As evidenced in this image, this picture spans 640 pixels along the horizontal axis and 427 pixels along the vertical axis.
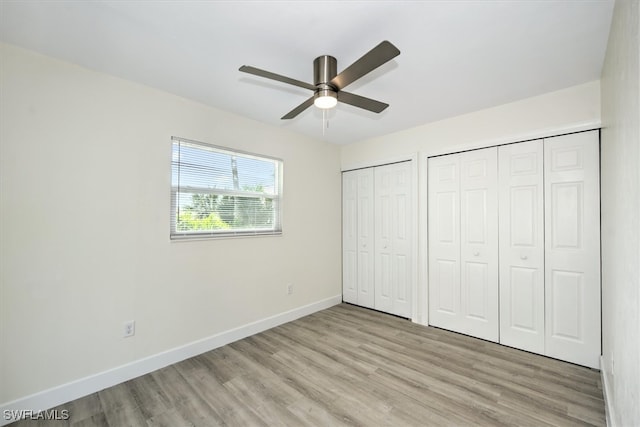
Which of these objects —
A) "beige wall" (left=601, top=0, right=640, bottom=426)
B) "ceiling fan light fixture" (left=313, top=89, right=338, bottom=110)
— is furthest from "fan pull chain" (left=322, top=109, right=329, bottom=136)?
"beige wall" (left=601, top=0, right=640, bottom=426)

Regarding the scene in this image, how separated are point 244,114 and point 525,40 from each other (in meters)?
2.53

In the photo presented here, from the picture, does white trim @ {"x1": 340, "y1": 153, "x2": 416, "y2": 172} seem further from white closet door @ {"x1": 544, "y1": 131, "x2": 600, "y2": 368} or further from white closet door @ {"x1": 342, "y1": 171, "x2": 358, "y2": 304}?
white closet door @ {"x1": 544, "y1": 131, "x2": 600, "y2": 368}

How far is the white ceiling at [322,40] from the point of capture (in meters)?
1.52

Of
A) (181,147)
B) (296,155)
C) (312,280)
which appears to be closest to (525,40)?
(296,155)

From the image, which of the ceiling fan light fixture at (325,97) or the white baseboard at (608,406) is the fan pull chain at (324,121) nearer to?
the ceiling fan light fixture at (325,97)

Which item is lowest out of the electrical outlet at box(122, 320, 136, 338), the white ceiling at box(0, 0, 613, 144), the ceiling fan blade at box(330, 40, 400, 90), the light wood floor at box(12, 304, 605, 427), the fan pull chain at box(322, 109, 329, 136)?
the light wood floor at box(12, 304, 605, 427)

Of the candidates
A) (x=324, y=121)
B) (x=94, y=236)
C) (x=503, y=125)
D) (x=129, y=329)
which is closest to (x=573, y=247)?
(x=503, y=125)

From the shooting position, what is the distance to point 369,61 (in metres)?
1.46

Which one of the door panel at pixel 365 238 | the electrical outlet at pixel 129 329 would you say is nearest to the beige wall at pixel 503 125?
the door panel at pixel 365 238

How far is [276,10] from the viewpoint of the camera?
1516mm

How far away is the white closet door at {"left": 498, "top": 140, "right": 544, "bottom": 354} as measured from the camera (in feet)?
8.48

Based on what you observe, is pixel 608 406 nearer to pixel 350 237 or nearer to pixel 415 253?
pixel 415 253

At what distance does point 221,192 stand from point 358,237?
212 cm

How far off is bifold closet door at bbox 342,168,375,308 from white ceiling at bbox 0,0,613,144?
1.69 metres
